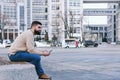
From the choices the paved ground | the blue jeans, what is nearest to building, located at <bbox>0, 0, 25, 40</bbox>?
the paved ground

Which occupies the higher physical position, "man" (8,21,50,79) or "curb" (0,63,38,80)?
"man" (8,21,50,79)

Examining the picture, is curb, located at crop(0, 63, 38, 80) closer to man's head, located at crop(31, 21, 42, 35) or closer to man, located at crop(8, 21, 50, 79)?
man, located at crop(8, 21, 50, 79)

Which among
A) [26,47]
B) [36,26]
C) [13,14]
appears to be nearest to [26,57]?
[26,47]

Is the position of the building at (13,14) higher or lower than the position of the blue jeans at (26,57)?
higher

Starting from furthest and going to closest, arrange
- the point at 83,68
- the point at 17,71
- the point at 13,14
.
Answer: the point at 13,14
the point at 83,68
the point at 17,71

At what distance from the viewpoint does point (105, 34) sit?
190 meters

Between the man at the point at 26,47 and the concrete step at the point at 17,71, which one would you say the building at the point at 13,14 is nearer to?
the man at the point at 26,47

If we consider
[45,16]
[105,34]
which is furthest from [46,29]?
[105,34]

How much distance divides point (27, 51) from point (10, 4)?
361 ft

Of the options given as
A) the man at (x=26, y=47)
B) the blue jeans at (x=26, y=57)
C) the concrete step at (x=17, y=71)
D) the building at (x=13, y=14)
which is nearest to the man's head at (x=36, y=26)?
the man at (x=26, y=47)

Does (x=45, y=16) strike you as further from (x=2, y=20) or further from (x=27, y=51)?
(x=27, y=51)

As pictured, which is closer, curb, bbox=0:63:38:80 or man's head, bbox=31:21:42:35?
curb, bbox=0:63:38:80

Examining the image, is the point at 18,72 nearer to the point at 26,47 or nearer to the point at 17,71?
the point at 17,71

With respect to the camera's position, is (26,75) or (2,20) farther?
(2,20)
